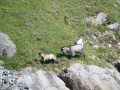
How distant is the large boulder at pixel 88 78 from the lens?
25.1 m

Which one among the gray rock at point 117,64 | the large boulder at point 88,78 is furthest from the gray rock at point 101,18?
the large boulder at point 88,78

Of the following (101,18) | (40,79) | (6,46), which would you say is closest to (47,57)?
(40,79)

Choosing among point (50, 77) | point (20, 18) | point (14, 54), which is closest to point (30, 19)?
point (20, 18)

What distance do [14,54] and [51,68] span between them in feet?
11.8

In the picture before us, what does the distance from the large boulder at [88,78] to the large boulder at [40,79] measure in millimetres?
793

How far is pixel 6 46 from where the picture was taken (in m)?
27.2

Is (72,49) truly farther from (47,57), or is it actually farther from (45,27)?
(45,27)

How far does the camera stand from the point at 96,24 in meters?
36.1

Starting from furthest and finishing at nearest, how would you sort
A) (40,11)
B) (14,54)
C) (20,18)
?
(40,11) → (20,18) → (14,54)

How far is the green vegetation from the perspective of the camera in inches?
1064

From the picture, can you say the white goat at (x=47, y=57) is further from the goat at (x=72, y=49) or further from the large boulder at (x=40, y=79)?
the goat at (x=72, y=49)

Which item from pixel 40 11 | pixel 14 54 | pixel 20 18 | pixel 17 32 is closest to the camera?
pixel 14 54

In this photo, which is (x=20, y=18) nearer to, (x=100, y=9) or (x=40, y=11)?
(x=40, y=11)

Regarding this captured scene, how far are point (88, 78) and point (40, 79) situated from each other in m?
4.10
